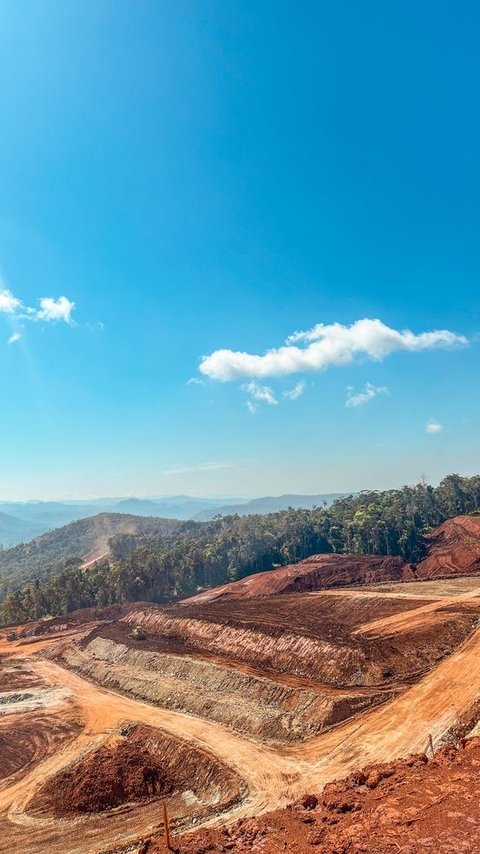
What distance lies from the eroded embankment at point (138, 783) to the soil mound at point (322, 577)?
43742 mm

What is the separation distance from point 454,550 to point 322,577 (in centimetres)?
2039

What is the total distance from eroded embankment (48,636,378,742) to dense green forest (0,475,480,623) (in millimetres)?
40310

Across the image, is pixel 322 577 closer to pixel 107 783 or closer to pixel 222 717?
pixel 222 717

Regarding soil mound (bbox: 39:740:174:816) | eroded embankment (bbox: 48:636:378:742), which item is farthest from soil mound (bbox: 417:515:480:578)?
soil mound (bbox: 39:740:174:816)

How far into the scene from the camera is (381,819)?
13461mm

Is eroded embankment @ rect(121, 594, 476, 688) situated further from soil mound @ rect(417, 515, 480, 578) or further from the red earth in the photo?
soil mound @ rect(417, 515, 480, 578)

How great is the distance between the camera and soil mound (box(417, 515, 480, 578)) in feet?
218

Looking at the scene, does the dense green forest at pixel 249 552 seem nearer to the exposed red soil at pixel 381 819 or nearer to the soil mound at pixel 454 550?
the soil mound at pixel 454 550

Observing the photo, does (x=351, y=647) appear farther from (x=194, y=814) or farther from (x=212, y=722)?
(x=194, y=814)

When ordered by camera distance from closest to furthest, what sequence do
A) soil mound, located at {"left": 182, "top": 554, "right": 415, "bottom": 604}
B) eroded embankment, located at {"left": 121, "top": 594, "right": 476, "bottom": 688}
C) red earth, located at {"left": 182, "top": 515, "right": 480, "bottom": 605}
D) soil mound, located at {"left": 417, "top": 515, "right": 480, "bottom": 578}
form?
eroded embankment, located at {"left": 121, "top": 594, "right": 476, "bottom": 688}
soil mound, located at {"left": 417, "top": 515, "right": 480, "bottom": 578}
red earth, located at {"left": 182, "top": 515, "right": 480, "bottom": 605}
soil mound, located at {"left": 182, "top": 554, "right": 415, "bottom": 604}

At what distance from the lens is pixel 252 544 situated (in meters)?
97.3

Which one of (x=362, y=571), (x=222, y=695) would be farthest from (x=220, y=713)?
(x=362, y=571)

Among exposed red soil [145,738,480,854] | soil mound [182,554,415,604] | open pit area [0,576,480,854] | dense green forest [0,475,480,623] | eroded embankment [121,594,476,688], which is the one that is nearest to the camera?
exposed red soil [145,738,480,854]

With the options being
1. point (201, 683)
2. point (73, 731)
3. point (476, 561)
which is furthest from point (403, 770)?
point (476, 561)
